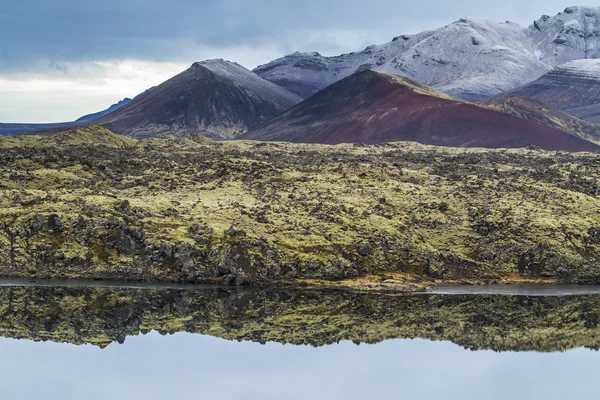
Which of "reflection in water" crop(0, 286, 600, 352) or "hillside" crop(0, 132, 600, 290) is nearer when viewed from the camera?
"reflection in water" crop(0, 286, 600, 352)

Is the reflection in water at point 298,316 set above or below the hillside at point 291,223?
below

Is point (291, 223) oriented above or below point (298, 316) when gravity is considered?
above

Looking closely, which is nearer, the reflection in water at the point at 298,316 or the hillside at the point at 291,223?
the reflection in water at the point at 298,316

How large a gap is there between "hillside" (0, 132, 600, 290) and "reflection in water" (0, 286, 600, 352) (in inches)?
295

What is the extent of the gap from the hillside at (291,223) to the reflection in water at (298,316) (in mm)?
7506

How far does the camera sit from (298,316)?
83.0 metres

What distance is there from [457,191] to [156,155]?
68.9m

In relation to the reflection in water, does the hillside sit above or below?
above

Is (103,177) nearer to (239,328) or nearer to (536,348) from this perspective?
(239,328)

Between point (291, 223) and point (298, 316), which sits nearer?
point (298, 316)

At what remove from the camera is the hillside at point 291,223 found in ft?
333

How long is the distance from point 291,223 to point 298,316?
106ft

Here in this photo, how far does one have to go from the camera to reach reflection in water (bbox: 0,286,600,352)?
74.3 meters

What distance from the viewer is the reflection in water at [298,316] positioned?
7431cm
